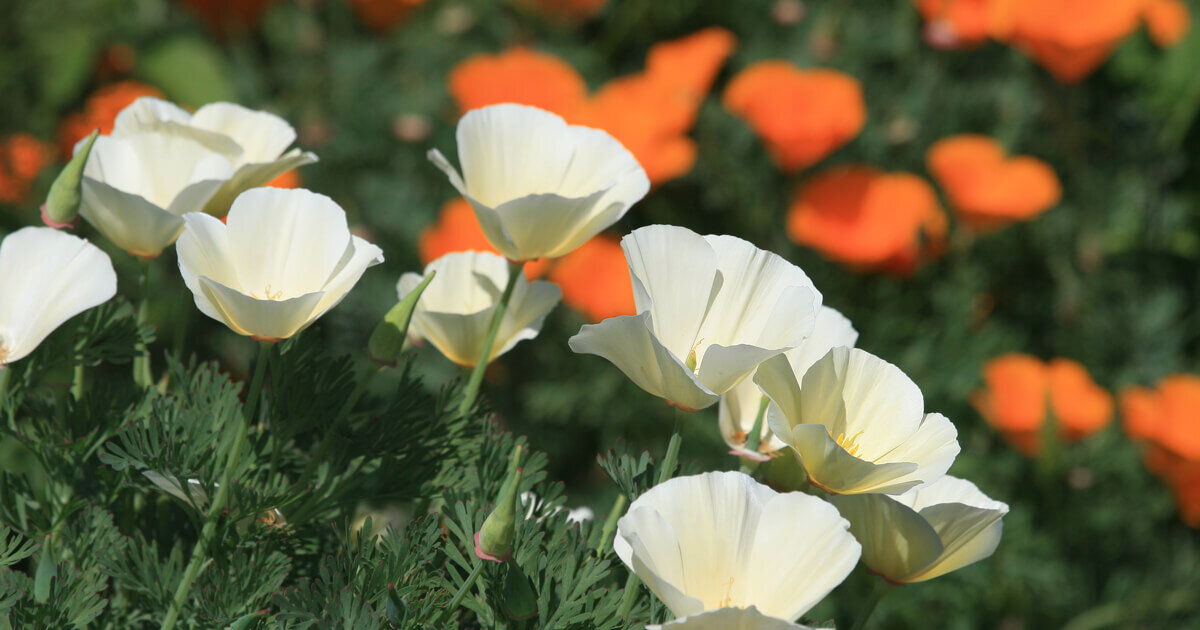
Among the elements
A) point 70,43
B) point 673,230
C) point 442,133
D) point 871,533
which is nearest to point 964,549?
point 871,533

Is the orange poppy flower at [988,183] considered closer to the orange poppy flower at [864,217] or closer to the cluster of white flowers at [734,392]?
the orange poppy flower at [864,217]

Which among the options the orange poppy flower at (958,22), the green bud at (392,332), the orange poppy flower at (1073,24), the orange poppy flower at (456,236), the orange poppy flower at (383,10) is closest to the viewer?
the green bud at (392,332)

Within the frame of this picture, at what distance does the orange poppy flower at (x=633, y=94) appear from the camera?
1160mm

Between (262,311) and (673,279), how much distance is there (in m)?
0.14

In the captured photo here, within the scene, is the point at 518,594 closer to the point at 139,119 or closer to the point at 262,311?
the point at 262,311

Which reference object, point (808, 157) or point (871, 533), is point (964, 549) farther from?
point (808, 157)

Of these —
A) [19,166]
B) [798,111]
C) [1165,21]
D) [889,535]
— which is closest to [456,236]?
[798,111]

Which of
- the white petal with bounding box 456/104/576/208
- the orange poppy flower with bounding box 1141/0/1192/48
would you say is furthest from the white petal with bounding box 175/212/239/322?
the orange poppy flower with bounding box 1141/0/1192/48

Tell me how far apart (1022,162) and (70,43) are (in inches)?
45.8

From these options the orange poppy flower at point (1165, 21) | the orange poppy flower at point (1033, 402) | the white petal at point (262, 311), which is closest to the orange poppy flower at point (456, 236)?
the orange poppy flower at point (1033, 402)

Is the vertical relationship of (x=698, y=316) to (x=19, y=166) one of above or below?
above

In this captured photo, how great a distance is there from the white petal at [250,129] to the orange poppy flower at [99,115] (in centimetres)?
75

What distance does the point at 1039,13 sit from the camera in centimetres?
124

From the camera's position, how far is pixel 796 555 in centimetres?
32
